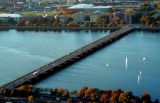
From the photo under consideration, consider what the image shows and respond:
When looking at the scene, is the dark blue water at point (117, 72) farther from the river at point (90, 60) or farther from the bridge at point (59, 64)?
the bridge at point (59, 64)

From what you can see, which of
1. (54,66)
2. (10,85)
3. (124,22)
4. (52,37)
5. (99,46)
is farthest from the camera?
(124,22)

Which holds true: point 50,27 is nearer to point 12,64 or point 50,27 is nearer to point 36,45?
point 36,45

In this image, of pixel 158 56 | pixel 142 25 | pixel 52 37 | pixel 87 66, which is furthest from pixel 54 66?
pixel 142 25

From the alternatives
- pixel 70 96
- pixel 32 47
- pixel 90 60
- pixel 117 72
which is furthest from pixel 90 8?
pixel 70 96

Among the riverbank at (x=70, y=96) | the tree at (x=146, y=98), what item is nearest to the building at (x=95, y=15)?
the riverbank at (x=70, y=96)

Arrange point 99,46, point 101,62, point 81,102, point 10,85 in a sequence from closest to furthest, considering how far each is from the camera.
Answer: point 81,102 → point 10,85 → point 101,62 → point 99,46

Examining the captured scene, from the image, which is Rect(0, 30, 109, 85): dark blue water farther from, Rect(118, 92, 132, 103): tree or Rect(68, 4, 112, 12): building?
Rect(68, 4, 112, 12): building

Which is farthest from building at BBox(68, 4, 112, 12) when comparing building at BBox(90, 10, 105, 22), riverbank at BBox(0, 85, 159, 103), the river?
riverbank at BBox(0, 85, 159, 103)
